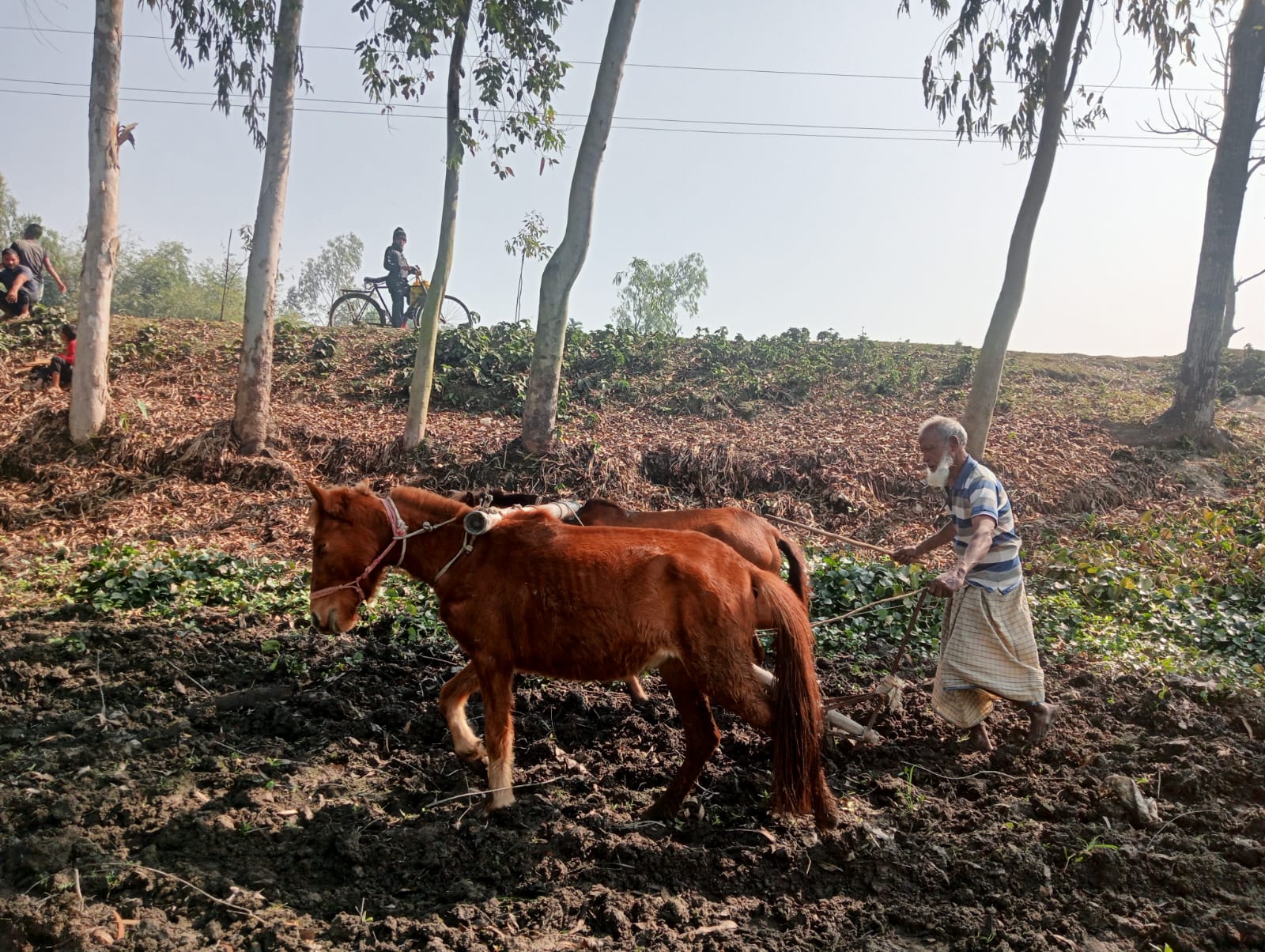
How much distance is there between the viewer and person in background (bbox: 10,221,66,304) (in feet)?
48.7

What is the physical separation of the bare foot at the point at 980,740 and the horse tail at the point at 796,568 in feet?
5.03

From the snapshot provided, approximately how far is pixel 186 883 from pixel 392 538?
6.66 feet

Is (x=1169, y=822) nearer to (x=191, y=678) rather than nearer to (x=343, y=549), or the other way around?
(x=343, y=549)

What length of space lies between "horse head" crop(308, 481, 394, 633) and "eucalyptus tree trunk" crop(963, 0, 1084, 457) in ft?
30.1

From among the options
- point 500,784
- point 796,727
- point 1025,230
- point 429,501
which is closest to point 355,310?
point 1025,230

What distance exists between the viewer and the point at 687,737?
15.6 ft

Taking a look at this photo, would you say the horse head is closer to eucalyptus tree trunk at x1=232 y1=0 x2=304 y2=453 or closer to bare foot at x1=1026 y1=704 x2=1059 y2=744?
bare foot at x1=1026 y1=704 x2=1059 y2=744

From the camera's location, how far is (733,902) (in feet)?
12.5

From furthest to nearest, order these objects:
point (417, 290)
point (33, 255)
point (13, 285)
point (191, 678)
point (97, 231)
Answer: point (417, 290) → point (33, 255) → point (13, 285) → point (97, 231) → point (191, 678)

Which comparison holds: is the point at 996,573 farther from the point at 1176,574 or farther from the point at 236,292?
the point at 236,292

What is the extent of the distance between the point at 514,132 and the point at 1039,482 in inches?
401

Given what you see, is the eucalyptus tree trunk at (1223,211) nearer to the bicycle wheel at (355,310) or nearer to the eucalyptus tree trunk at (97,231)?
the bicycle wheel at (355,310)

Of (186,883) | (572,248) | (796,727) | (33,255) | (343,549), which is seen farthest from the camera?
(33,255)

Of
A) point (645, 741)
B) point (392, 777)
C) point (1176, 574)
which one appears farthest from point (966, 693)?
point (1176, 574)
